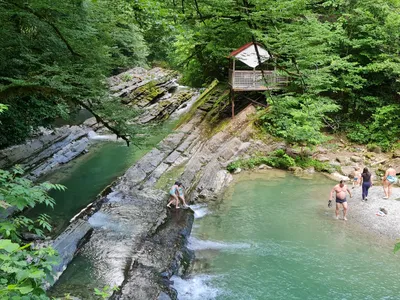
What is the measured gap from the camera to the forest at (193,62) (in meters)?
3.92

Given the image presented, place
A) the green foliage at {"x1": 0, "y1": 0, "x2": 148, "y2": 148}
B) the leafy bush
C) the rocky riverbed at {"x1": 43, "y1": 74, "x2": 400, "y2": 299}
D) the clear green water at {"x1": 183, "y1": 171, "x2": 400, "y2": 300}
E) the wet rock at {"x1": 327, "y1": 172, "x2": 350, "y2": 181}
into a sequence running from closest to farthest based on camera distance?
the green foliage at {"x1": 0, "y1": 0, "x2": 148, "y2": 148} → the clear green water at {"x1": 183, "y1": 171, "x2": 400, "y2": 300} → the rocky riverbed at {"x1": 43, "y1": 74, "x2": 400, "y2": 299} → the wet rock at {"x1": 327, "y1": 172, "x2": 350, "y2": 181} → the leafy bush

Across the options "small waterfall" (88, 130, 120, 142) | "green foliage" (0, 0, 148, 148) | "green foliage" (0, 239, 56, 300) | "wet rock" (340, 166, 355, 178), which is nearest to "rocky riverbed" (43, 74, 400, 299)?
"wet rock" (340, 166, 355, 178)

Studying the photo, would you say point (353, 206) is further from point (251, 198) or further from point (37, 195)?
point (37, 195)

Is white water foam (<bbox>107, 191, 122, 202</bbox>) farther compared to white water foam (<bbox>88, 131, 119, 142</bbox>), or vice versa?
white water foam (<bbox>88, 131, 119, 142</bbox>)

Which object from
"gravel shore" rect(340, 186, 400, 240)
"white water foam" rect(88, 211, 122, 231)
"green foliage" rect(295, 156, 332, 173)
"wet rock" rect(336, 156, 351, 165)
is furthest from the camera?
"wet rock" rect(336, 156, 351, 165)

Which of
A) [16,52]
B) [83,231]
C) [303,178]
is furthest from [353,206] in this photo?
[16,52]

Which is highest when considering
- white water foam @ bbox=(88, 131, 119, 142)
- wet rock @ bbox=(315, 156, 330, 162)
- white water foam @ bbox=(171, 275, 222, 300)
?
white water foam @ bbox=(88, 131, 119, 142)

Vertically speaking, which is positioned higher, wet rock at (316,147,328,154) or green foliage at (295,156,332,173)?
wet rock at (316,147,328,154)

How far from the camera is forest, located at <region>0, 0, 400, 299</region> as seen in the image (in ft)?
12.9

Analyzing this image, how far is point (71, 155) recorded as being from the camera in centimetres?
1767

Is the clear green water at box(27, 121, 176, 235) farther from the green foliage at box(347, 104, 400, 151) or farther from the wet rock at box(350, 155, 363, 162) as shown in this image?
the green foliage at box(347, 104, 400, 151)

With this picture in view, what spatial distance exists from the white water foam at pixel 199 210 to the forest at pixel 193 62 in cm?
417

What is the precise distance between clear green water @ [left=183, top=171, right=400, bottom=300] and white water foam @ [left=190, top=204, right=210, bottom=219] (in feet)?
0.93

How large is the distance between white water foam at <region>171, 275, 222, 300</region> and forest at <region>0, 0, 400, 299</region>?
379 centimetres
